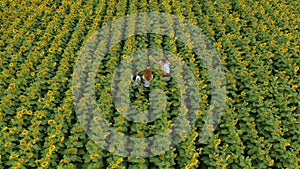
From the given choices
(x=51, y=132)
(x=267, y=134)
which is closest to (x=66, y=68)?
(x=51, y=132)

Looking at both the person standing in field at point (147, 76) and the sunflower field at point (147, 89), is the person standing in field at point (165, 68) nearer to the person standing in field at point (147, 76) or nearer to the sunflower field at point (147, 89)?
the sunflower field at point (147, 89)

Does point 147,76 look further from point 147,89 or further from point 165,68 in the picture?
point 165,68

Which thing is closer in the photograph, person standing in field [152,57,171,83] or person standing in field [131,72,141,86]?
person standing in field [131,72,141,86]

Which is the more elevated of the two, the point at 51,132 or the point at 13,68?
the point at 13,68

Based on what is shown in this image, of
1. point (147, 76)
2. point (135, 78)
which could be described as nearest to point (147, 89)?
point (147, 76)

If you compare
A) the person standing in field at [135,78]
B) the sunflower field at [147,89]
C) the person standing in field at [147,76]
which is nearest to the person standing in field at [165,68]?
the sunflower field at [147,89]

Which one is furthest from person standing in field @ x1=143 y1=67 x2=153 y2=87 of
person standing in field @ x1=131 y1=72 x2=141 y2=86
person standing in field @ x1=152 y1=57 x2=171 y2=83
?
person standing in field @ x1=152 y1=57 x2=171 y2=83

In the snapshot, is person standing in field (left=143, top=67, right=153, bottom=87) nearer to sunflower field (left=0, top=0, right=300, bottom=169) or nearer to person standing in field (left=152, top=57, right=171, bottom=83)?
sunflower field (left=0, top=0, right=300, bottom=169)

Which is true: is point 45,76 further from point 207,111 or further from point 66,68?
point 207,111
